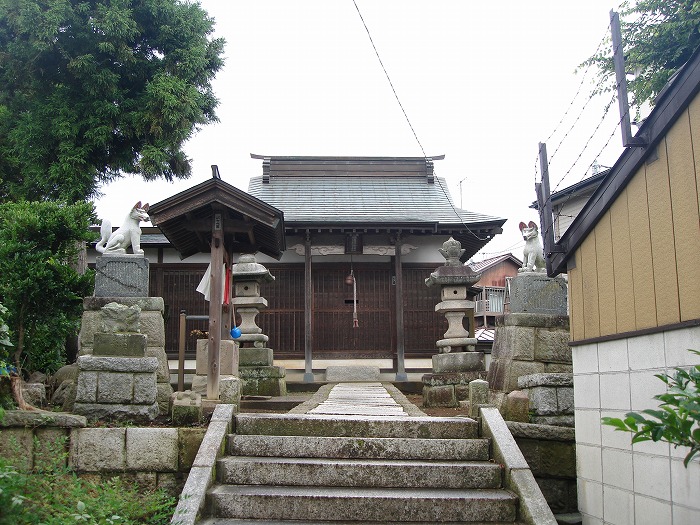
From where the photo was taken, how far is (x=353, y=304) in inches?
628

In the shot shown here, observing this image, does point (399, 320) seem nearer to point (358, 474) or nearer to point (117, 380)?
point (117, 380)

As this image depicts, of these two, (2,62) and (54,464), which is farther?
(2,62)

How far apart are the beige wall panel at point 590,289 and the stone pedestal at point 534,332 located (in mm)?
3082

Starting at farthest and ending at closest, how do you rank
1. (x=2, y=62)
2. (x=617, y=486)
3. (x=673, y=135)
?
(x=2, y=62) < (x=617, y=486) < (x=673, y=135)

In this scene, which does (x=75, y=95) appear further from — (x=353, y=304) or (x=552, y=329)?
(x=552, y=329)

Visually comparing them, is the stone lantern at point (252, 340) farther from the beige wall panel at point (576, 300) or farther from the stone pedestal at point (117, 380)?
the beige wall panel at point (576, 300)

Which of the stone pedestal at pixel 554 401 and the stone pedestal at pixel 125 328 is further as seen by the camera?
the stone pedestal at pixel 125 328

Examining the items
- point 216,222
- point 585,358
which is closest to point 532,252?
point 585,358

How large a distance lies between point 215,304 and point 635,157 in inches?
224

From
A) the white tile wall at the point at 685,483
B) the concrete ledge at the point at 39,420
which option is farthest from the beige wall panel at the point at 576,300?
the concrete ledge at the point at 39,420

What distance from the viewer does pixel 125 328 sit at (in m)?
8.25

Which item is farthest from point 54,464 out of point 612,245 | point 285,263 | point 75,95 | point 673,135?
point 75,95

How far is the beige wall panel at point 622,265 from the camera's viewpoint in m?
5.64

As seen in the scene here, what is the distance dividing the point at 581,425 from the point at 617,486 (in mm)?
892
